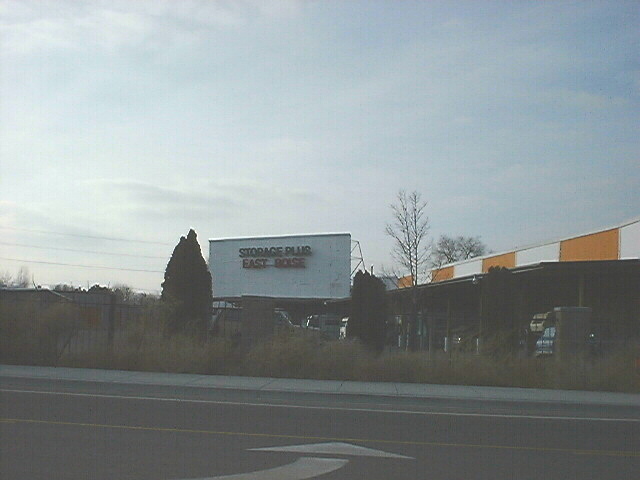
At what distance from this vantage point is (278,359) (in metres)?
18.6

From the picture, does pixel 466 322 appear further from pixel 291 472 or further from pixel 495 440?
pixel 291 472

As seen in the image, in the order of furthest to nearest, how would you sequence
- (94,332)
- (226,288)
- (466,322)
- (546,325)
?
(226,288)
(546,325)
(466,322)
(94,332)

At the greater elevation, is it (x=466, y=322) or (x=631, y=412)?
(x=466, y=322)

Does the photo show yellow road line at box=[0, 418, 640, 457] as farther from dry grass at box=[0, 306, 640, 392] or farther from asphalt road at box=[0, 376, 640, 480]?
dry grass at box=[0, 306, 640, 392]

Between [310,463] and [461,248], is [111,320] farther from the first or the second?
[461,248]

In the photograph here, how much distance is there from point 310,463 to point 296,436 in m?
1.86

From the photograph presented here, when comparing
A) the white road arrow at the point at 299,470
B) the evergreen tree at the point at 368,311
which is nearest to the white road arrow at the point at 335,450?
the white road arrow at the point at 299,470

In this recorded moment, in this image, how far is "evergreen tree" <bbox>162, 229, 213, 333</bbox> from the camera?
20.9 meters

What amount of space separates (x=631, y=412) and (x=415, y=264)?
23.3m

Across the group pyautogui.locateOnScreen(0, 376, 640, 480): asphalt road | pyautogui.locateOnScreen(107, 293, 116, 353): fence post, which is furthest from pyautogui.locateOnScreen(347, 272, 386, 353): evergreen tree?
pyautogui.locateOnScreen(107, 293, 116, 353): fence post

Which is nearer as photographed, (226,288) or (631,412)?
(631,412)

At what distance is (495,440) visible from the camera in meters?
10.9

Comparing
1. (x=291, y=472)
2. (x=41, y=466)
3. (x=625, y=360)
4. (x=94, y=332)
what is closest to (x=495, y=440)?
(x=291, y=472)

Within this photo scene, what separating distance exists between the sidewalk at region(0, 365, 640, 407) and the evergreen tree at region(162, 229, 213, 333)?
2932 mm
